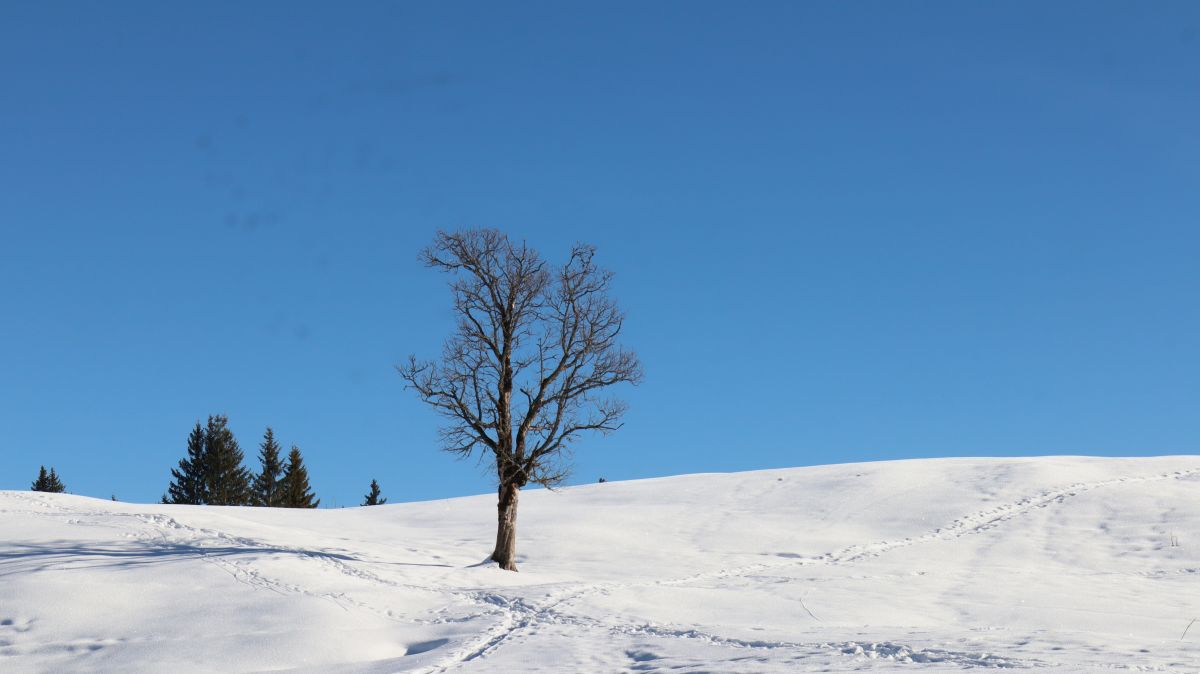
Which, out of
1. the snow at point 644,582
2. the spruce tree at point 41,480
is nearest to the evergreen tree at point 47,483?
the spruce tree at point 41,480

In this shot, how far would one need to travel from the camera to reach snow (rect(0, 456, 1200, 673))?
54.3 feet

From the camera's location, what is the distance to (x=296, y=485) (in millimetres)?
84438

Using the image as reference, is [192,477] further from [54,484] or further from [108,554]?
[108,554]

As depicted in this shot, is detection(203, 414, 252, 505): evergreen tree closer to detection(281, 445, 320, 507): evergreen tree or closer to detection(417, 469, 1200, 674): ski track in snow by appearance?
detection(281, 445, 320, 507): evergreen tree

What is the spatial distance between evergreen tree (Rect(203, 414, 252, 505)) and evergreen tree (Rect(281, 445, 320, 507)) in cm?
347

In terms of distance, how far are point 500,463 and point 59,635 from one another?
11.7 m

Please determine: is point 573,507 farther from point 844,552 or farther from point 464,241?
point 464,241

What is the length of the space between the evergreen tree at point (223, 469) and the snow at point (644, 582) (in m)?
47.2

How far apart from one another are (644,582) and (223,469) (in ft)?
223

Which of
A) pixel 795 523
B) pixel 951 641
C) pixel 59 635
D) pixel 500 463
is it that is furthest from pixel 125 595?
pixel 795 523

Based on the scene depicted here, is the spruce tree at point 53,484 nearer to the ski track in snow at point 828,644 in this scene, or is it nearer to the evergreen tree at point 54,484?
the evergreen tree at point 54,484

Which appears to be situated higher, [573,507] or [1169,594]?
[573,507]

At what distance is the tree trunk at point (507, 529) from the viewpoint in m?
28.1

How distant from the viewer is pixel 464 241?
96.2 feet
